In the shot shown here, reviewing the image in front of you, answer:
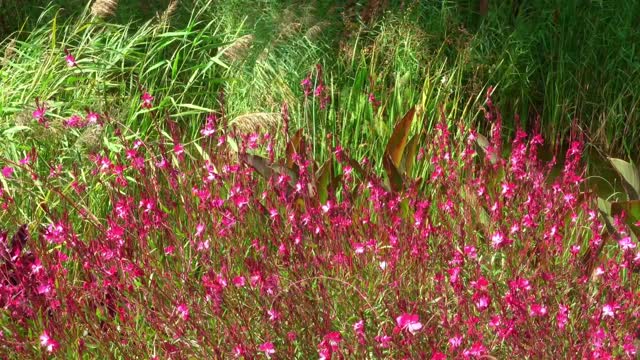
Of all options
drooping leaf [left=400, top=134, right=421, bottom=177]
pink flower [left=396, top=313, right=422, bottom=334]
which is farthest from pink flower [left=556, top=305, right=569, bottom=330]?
drooping leaf [left=400, top=134, right=421, bottom=177]

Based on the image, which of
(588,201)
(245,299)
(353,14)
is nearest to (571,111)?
(353,14)

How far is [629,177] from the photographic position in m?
3.74

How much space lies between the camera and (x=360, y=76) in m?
5.14

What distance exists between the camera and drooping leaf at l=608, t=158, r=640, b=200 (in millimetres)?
3707

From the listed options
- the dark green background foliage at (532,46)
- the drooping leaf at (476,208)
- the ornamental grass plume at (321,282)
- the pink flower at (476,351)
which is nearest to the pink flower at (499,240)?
the ornamental grass plume at (321,282)

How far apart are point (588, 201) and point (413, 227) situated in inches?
37.3

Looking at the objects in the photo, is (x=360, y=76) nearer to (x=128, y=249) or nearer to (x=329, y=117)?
(x=329, y=117)

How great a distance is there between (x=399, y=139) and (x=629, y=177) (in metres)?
0.90

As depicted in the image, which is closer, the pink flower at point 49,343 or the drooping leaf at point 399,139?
the pink flower at point 49,343

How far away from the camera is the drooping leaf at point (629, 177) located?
3.71 metres

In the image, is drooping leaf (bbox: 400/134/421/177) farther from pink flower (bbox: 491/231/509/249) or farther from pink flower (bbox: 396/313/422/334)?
pink flower (bbox: 396/313/422/334)

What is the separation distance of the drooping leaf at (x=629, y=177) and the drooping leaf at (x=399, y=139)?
2.66 feet

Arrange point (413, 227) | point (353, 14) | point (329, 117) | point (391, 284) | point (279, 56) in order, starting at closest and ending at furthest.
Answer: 1. point (391, 284)
2. point (413, 227)
3. point (329, 117)
4. point (279, 56)
5. point (353, 14)

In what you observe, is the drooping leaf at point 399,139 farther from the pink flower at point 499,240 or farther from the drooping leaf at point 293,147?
the pink flower at point 499,240
